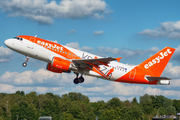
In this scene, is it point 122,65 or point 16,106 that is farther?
point 16,106

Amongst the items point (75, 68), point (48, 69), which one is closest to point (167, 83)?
point (75, 68)

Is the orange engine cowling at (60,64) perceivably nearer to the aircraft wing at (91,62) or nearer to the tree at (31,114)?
the aircraft wing at (91,62)

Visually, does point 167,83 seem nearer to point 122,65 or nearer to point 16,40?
point 122,65

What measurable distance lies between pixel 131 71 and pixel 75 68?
34.2 feet

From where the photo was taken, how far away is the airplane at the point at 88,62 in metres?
46.3

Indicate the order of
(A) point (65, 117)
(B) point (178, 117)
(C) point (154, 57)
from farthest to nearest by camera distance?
(A) point (65, 117)
(B) point (178, 117)
(C) point (154, 57)

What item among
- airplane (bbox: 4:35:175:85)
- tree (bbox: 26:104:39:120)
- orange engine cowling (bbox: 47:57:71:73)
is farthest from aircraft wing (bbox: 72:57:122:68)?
tree (bbox: 26:104:39:120)

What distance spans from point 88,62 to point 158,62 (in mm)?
15075

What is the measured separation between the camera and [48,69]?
52.4 meters

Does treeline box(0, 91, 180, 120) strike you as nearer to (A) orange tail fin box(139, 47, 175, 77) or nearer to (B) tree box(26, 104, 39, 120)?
(B) tree box(26, 104, 39, 120)

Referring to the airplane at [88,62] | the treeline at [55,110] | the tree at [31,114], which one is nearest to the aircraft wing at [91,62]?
the airplane at [88,62]

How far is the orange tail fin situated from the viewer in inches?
2111

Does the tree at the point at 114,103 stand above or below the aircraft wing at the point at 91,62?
below

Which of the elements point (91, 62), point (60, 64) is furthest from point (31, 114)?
point (91, 62)
